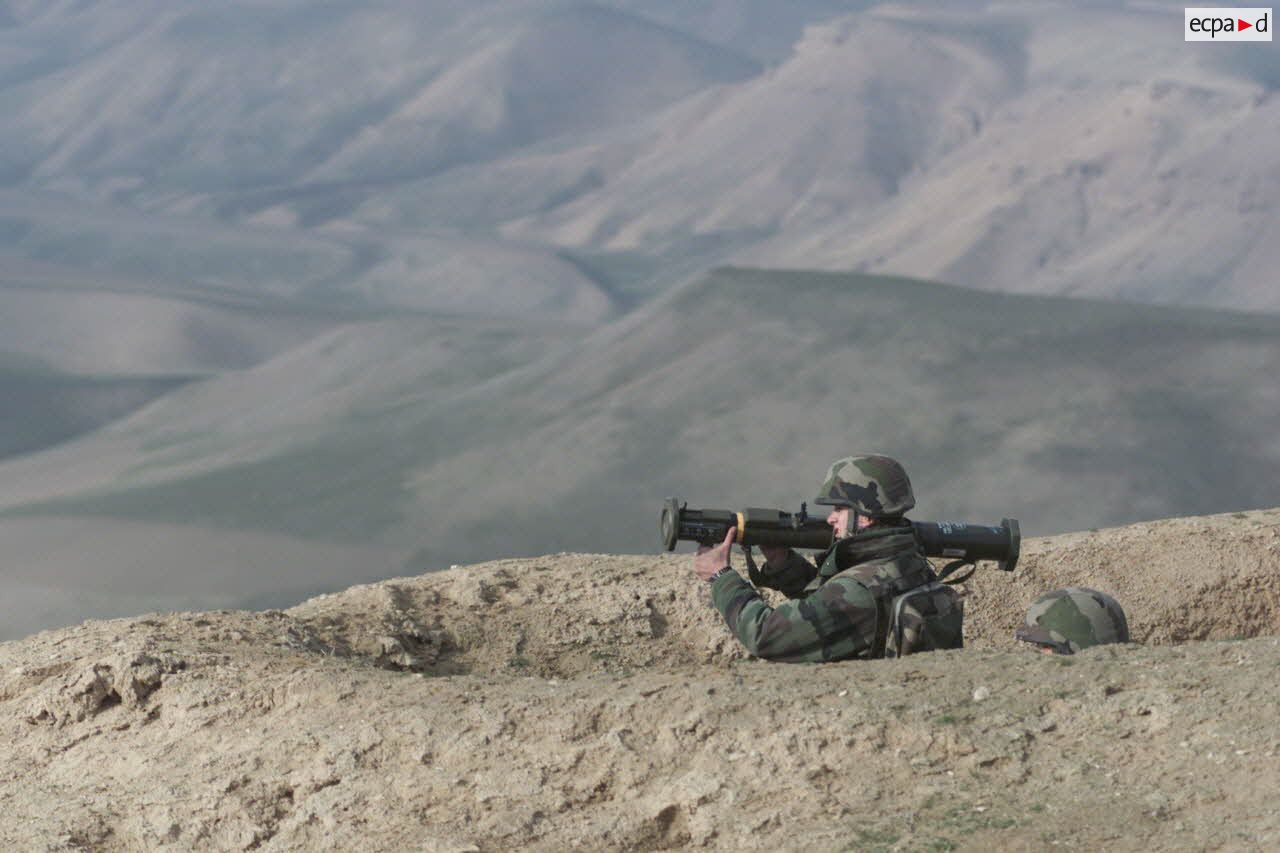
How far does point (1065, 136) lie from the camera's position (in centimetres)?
4153

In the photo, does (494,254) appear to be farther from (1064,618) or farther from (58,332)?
(1064,618)

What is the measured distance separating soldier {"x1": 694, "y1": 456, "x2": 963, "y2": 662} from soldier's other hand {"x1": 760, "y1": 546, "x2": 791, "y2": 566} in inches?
2.4

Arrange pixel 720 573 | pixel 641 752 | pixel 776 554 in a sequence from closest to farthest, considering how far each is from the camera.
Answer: pixel 641 752 < pixel 720 573 < pixel 776 554

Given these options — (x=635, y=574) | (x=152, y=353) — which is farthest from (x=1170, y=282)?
(x=635, y=574)

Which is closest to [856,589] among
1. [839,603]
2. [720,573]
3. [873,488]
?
[839,603]

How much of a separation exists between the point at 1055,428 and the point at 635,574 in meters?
8.75

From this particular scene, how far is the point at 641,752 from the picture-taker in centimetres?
439

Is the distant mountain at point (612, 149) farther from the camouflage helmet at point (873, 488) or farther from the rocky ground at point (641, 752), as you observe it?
the rocky ground at point (641, 752)

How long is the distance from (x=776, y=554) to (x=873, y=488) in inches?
16.7

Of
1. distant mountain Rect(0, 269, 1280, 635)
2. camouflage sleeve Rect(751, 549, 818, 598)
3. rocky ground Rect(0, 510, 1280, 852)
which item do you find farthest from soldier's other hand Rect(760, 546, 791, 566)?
distant mountain Rect(0, 269, 1280, 635)

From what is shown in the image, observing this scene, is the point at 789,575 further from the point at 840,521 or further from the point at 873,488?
the point at 873,488

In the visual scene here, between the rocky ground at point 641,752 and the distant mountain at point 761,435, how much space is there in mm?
9488

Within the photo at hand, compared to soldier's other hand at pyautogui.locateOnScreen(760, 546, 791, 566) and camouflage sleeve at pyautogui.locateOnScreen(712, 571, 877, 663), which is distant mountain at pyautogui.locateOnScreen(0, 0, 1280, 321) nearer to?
soldier's other hand at pyautogui.locateOnScreen(760, 546, 791, 566)

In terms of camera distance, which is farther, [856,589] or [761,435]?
[761,435]
